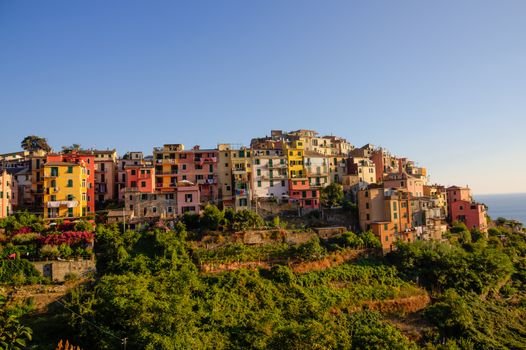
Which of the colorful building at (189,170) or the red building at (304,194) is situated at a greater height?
the colorful building at (189,170)

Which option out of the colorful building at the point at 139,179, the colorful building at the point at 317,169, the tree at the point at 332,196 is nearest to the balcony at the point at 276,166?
the colorful building at the point at 317,169

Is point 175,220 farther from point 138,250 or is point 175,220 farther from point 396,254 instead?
point 396,254

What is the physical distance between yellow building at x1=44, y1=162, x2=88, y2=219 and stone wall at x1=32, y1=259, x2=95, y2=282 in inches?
361

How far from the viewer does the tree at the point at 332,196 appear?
46531mm

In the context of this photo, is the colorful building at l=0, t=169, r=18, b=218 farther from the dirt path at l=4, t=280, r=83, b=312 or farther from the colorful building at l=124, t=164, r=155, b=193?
the dirt path at l=4, t=280, r=83, b=312

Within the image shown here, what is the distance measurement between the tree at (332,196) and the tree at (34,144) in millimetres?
41158

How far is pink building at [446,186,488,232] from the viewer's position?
5283 centimetres

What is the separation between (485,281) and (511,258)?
9860 millimetres

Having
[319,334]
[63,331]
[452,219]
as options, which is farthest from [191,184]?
[452,219]

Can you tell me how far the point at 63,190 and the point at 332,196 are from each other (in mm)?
28992

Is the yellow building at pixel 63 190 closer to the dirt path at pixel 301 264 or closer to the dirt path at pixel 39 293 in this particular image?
the dirt path at pixel 39 293

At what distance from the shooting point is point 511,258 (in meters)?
44.8

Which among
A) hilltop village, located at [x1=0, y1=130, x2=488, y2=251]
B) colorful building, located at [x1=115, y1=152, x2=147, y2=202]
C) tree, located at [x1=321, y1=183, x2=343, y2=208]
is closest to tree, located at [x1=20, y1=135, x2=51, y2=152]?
hilltop village, located at [x1=0, y1=130, x2=488, y2=251]

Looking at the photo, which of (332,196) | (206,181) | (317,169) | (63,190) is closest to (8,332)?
(63,190)
